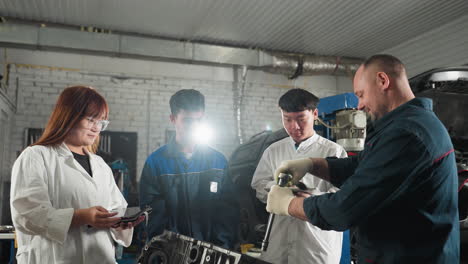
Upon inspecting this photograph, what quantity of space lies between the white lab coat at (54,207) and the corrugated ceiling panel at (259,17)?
4007 millimetres

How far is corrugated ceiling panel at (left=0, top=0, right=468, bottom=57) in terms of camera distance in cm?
525

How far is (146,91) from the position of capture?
255 inches

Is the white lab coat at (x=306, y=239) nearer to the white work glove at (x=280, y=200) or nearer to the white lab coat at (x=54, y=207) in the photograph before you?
the white work glove at (x=280, y=200)

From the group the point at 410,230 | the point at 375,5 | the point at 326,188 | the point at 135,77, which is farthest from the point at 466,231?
the point at 135,77

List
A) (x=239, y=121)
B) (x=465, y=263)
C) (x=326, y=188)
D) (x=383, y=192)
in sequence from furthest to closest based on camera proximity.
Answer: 1. (x=239, y=121)
2. (x=465, y=263)
3. (x=326, y=188)
4. (x=383, y=192)

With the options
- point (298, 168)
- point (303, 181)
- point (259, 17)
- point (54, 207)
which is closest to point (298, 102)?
point (303, 181)

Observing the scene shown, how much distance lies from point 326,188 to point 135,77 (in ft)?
16.1

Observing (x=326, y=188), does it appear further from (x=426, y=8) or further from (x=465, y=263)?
(x=426, y=8)

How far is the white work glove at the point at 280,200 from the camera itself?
157 cm

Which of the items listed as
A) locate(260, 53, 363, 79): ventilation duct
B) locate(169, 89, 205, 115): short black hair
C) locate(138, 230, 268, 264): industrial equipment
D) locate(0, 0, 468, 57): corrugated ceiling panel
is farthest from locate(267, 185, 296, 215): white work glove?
locate(260, 53, 363, 79): ventilation duct

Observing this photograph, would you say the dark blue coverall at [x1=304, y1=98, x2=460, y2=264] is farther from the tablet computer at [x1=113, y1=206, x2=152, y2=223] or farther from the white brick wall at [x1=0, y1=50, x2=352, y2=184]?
the white brick wall at [x1=0, y1=50, x2=352, y2=184]

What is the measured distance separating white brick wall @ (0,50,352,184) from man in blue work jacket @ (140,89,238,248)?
14.2 ft

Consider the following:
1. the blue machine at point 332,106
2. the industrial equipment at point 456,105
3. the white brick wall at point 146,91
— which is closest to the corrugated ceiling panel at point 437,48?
the white brick wall at point 146,91

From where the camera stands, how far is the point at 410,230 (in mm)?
1303
